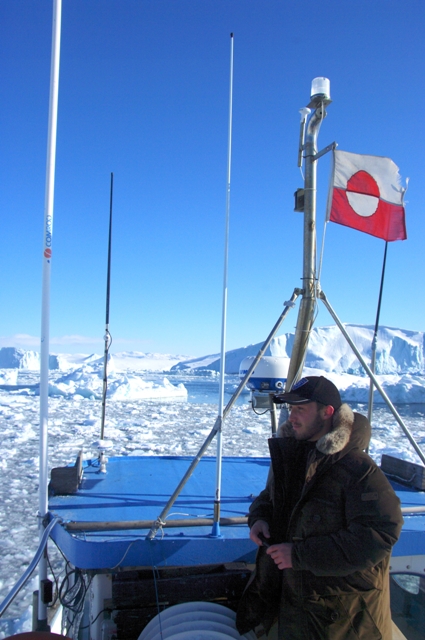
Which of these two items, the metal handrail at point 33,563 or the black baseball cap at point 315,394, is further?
the metal handrail at point 33,563

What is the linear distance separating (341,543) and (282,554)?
209 millimetres

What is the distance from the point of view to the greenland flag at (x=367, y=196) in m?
2.62

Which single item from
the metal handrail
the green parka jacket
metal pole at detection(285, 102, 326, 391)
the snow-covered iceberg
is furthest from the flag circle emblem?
the snow-covered iceberg

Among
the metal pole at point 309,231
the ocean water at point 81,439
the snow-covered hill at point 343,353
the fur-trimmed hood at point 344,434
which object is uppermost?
the metal pole at point 309,231

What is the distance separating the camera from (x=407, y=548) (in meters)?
2.42

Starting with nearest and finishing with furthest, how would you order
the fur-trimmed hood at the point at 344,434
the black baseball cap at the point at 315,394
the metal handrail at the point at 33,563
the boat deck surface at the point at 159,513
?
the fur-trimmed hood at the point at 344,434
the black baseball cap at the point at 315,394
the metal handrail at the point at 33,563
the boat deck surface at the point at 159,513

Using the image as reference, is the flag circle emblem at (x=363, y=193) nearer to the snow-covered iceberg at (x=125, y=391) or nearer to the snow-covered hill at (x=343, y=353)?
the snow-covered iceberg at (x=125, y=391)

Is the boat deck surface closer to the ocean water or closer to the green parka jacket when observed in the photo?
the green parka jacket

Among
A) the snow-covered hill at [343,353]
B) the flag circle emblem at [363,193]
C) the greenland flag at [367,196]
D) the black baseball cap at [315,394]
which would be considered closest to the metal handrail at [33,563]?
the black baseball cap at [315,394]

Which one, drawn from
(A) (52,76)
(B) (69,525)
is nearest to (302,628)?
(B) (69,525)

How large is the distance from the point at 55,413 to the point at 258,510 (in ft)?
40.1

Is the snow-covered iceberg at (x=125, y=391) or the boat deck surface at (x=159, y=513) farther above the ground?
the boat deck surface at (x=159, y=513)

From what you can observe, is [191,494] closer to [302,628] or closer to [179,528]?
[179,528]

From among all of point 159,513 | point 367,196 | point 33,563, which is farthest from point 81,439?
point 367,196
